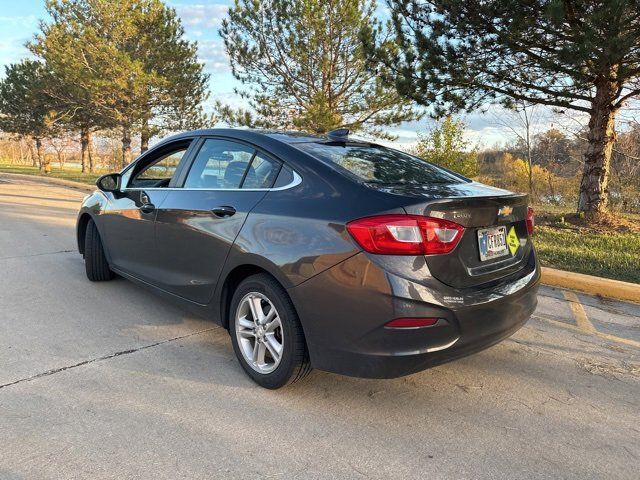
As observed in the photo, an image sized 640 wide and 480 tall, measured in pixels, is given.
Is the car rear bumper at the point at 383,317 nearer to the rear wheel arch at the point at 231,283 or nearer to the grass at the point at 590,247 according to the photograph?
the rear wheel arch at the point at 231,283

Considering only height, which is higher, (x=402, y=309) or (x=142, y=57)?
(x=142, y=57)

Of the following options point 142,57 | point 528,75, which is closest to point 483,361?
point 528,75

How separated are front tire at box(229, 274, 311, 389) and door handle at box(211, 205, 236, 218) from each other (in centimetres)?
46

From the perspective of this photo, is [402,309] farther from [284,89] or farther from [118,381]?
[284,89]

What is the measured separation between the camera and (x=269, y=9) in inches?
574

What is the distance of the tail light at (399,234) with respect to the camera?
2348 mm

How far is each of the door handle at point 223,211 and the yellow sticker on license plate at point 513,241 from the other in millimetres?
1728

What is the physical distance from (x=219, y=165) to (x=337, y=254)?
4.70 feet

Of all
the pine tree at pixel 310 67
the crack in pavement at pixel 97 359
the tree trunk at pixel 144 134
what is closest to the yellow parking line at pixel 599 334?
the crack in pavement at pixel 97 359

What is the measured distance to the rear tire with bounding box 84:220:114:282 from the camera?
4.86 meters

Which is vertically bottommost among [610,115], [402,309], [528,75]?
[402,309]

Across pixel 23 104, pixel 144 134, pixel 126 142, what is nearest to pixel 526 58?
pixel 144 134

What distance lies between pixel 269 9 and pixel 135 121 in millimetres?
10326

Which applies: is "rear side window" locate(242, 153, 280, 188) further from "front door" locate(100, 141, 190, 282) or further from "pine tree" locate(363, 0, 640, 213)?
"pine tree" locate(363, 0, 640, 213)
